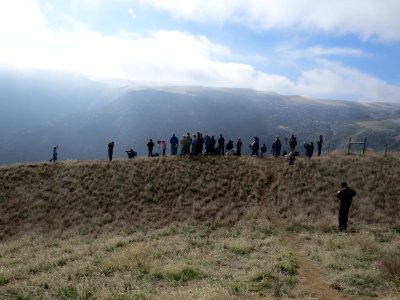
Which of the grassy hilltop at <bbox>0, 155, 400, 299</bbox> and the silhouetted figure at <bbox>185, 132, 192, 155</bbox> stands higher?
the silhouetted figure at <bbox>185, 132, 192, 155</bbox>

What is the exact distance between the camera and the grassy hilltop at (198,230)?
1098 centimetres

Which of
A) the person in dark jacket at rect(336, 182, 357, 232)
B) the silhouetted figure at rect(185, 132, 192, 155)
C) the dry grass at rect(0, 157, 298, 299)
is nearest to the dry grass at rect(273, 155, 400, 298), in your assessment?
the person in dark jacket at rect(336, 182, 357, 232)

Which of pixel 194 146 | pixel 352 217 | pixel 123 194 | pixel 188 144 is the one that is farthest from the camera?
pixel 188 144

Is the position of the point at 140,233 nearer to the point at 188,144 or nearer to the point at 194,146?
the point at 194,146

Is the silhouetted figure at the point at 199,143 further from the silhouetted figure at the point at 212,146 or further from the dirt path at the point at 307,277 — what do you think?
the dirt path at the point at 307,277

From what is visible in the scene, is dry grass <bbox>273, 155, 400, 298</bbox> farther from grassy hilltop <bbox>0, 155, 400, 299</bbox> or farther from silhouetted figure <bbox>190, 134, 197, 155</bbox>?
silhouetted figure <bbox>190, 134, 197, 155</bbox>

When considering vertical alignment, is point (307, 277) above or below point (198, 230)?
above

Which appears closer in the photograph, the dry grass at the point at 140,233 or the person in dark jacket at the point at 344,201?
the dry grass at the point at 140,233

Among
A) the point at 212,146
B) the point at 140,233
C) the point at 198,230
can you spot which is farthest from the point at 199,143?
the point at 140,233

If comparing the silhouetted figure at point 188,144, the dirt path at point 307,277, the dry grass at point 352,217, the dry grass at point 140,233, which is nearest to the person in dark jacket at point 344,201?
the dry grass at point 352,217

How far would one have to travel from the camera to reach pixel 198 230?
913 inches

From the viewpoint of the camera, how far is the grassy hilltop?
1098 cm

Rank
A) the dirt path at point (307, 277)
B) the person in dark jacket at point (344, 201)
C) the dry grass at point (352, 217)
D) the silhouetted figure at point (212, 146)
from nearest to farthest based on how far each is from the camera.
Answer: the dirt path at point (307, 277) < the dry grass at point (352, 217) < the person in dark jacket at point (344, 201) < the silhouetted figure at point (212, 146)

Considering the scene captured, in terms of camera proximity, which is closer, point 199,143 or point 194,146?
point 194,146
